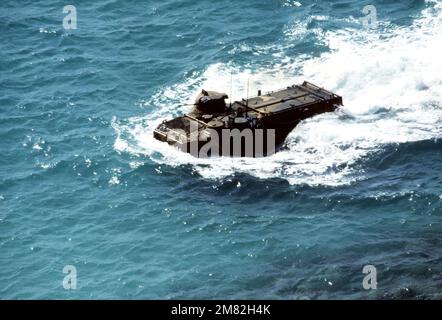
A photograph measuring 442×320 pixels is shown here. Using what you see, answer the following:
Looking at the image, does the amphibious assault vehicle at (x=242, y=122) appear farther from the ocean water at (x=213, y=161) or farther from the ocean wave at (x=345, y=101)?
the ocean water at (x=213, y=161)

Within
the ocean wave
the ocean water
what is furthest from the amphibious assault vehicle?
the ocean water

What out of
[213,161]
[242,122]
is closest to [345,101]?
[242,122]

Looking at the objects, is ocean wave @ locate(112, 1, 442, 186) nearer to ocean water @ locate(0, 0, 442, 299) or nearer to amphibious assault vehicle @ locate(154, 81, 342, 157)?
ocean water @ locate(0, 0, 442, 299)

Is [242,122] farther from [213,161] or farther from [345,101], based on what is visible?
[345,101]

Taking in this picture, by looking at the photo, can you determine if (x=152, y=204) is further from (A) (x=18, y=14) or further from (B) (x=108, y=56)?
(A) (x=18, y=14)
